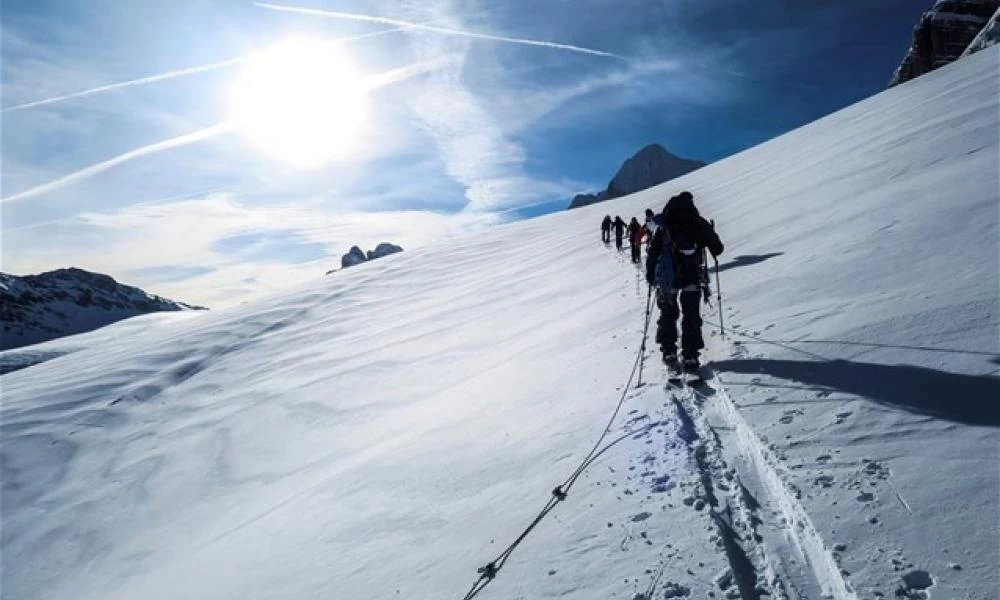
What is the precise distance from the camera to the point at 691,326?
5527 millimetres

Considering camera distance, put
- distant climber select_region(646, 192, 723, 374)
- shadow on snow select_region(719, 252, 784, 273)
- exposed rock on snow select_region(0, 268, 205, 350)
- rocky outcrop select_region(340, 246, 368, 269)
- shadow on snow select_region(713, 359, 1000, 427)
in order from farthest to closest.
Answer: rocky outcrop select_region(340, 246, 368, 269) → exposed rock on snow select_region(0, 268, 205, 350) → shadow on snow select_region(719, 252, 784, 273) → distant climber select_region(646, 192, 723, 374) → shadow on snow select_region(713, 359, 1000, 427)

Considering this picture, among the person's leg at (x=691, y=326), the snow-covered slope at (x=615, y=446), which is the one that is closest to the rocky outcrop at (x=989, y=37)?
the snow-covered slope at (x=615, y=446)

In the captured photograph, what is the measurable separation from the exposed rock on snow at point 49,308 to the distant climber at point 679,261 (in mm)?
201698

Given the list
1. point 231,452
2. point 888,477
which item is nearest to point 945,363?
point 888,477

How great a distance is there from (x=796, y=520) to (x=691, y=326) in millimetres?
2988

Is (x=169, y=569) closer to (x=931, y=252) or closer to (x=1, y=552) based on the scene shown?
(x=1, y=552)

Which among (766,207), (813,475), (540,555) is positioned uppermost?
(766,207)

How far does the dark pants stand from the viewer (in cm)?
548

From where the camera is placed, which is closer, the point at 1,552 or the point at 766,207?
the point at 1,552

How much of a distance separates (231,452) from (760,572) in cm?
956

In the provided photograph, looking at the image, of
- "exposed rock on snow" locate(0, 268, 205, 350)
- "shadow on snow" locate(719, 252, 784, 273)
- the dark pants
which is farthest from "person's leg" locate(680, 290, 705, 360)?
"exposed rock on snow" locate(0, 268, 205, 350)

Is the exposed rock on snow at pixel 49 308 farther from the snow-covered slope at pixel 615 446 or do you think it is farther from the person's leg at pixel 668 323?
the person's leg at pixel 668 323

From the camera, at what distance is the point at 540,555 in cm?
313

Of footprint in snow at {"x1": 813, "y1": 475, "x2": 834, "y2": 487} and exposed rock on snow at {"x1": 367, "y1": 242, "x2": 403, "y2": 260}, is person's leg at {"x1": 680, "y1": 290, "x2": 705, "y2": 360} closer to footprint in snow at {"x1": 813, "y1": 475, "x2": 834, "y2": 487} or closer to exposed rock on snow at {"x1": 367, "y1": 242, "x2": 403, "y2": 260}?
footprint in snow at {"x1": 813, "y1": 475, "x2": 834, "y2": 487}
